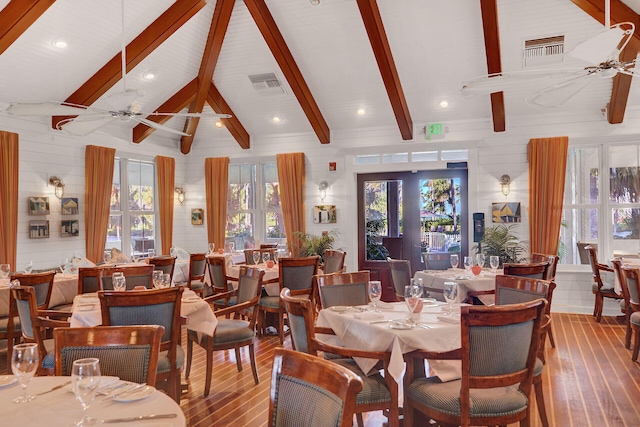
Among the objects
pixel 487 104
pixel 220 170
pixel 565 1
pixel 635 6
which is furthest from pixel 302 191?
pixel 635 6

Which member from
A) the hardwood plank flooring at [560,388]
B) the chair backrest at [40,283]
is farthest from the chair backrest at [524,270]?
the chair backrest at [40,283]

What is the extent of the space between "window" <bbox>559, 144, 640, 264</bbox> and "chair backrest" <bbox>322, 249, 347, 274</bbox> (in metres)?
3.92

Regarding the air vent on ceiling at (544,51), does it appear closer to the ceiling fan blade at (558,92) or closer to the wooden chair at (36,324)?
the ceiling fan blade at (558,92)

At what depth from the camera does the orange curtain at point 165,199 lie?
31.7 ft

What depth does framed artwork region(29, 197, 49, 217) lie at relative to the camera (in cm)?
715

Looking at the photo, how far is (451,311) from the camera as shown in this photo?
336cm

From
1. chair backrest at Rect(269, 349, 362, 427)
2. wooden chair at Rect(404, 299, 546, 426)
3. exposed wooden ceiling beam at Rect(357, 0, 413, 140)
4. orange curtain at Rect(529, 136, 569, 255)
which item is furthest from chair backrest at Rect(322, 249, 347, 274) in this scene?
→ chair backrest at Rect(269, 349, 362, 427)

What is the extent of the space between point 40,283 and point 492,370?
410cm

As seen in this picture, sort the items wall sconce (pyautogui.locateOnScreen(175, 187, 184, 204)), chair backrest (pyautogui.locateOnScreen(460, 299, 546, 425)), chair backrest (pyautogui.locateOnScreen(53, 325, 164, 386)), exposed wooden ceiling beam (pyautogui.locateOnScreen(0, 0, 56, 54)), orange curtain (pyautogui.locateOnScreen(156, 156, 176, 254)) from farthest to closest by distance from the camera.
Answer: wall sconce (pyautogui.locateOnScreen(175, 187, 184, 204)), orange curtain (pyautogui.locateOnScreen(156, 156, 176, 254)), exposed wooden ceiling beam (pyautogui.locateOnScreen(0, 0, 56, 54)), chair backrest (pyautogui.locateOnScreen(460, 299, 546, 425)), chair backrest (pyautogui.locateOnScreen(53, 325, 164, 386))

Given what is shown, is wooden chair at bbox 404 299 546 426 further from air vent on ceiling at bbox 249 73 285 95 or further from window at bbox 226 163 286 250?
window at bbox 226 163 286 250

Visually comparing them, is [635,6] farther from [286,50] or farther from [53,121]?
[53,121]

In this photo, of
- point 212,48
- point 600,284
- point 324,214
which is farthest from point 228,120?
point 600,284

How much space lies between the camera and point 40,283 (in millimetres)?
4652

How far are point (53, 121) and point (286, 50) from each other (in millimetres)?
3670
